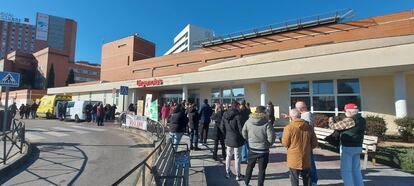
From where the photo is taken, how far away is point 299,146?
445cm

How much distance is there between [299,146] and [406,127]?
12636mm

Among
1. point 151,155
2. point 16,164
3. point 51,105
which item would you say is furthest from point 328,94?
point 51,105

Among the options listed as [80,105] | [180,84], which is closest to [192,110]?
[180,84]

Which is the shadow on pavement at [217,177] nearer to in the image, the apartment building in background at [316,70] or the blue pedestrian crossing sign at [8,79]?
the apartment building in background at [316,70]

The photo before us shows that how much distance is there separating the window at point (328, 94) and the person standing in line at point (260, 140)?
48.6ft

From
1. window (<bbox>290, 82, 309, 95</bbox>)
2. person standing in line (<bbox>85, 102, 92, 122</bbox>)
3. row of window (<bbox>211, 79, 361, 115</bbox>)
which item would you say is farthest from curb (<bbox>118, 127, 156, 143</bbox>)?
window (<bbox>290, 82, 309, 95</bbox>)

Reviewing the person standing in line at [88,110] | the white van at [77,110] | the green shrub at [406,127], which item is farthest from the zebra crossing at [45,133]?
the green shrub at [406,127]

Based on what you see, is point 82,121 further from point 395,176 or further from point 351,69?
point 395,176

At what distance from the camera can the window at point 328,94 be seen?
17.8 metres

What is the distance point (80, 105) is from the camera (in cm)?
2359

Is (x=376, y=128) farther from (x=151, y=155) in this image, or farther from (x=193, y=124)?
(x=151, y=155)

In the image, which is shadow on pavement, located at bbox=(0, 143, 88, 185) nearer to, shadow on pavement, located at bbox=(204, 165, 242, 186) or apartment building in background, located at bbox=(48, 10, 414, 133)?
shadow on pavement, located at bbox=(204, 165, 242, 186)

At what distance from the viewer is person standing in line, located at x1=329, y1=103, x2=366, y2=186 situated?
4.77m

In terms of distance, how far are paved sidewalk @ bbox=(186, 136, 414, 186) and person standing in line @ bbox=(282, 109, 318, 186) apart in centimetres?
133
